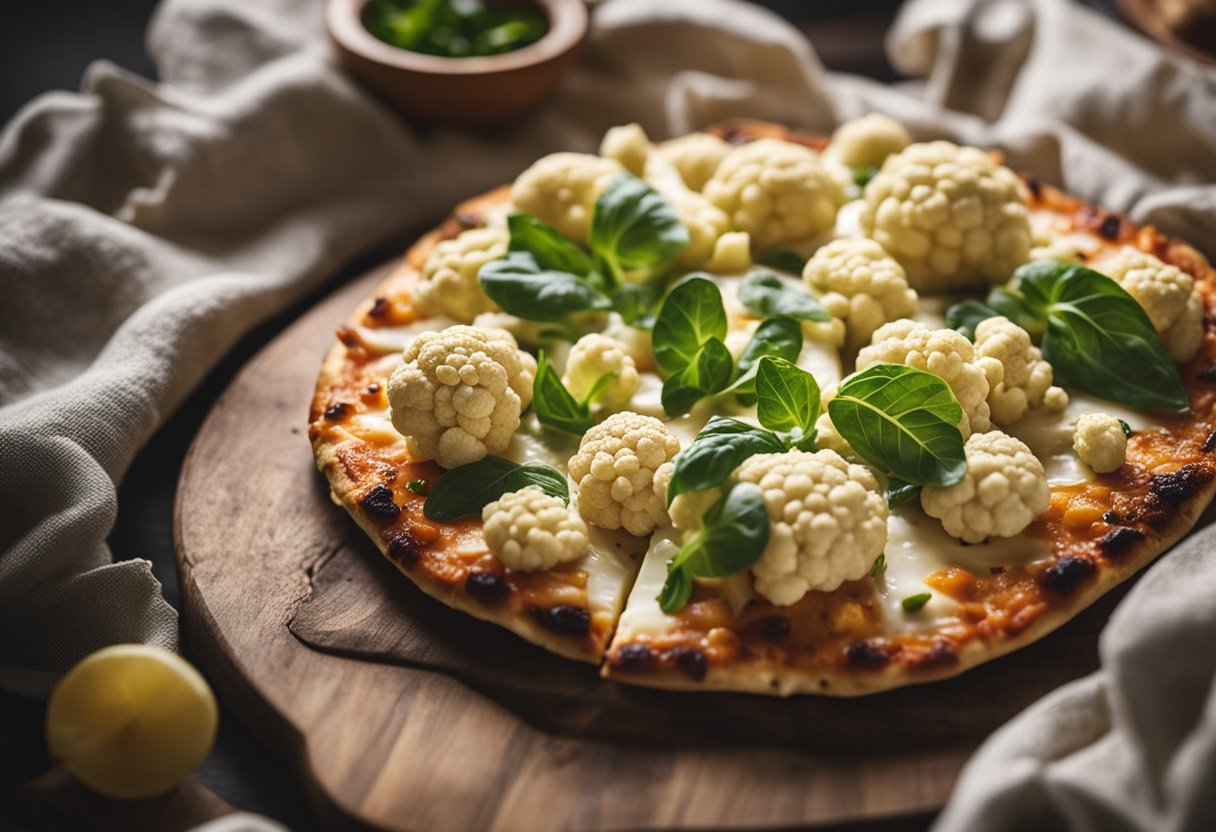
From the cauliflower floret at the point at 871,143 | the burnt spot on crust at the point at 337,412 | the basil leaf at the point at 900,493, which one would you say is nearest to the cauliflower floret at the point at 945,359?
the basil leaf at the point at 900,493

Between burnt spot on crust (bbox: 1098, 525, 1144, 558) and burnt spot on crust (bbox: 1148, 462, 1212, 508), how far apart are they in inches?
7.6

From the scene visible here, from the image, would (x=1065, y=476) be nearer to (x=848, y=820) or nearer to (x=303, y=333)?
(x=848, y=820)

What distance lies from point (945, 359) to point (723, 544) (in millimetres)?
1087

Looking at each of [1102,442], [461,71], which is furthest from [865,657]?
[461,71]

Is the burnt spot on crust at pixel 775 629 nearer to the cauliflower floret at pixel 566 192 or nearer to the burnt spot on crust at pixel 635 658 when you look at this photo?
the burnt spot on crust at pixel 635 658

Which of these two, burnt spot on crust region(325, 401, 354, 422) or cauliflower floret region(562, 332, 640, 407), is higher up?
cauliflower floret region(562, 332, 640, 407)

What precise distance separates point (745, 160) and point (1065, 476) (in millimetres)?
1965

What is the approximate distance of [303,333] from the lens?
5.65 m

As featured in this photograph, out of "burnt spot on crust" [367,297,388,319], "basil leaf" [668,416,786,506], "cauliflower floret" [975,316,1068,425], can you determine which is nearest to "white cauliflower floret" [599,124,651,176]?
"burnt spot on crust" [367,297,388,319]

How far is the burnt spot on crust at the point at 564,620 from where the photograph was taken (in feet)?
13.0

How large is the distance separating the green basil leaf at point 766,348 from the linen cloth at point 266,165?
4.91 ft

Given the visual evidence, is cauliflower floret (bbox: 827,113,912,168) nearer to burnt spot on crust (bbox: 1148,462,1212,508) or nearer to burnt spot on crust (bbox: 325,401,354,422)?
burnt spot on crust (bbox: 1148,462,1212,508)

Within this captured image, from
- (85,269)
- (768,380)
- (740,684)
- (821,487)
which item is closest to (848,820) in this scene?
(740,684)

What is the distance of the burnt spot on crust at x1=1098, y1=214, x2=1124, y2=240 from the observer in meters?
5.46
